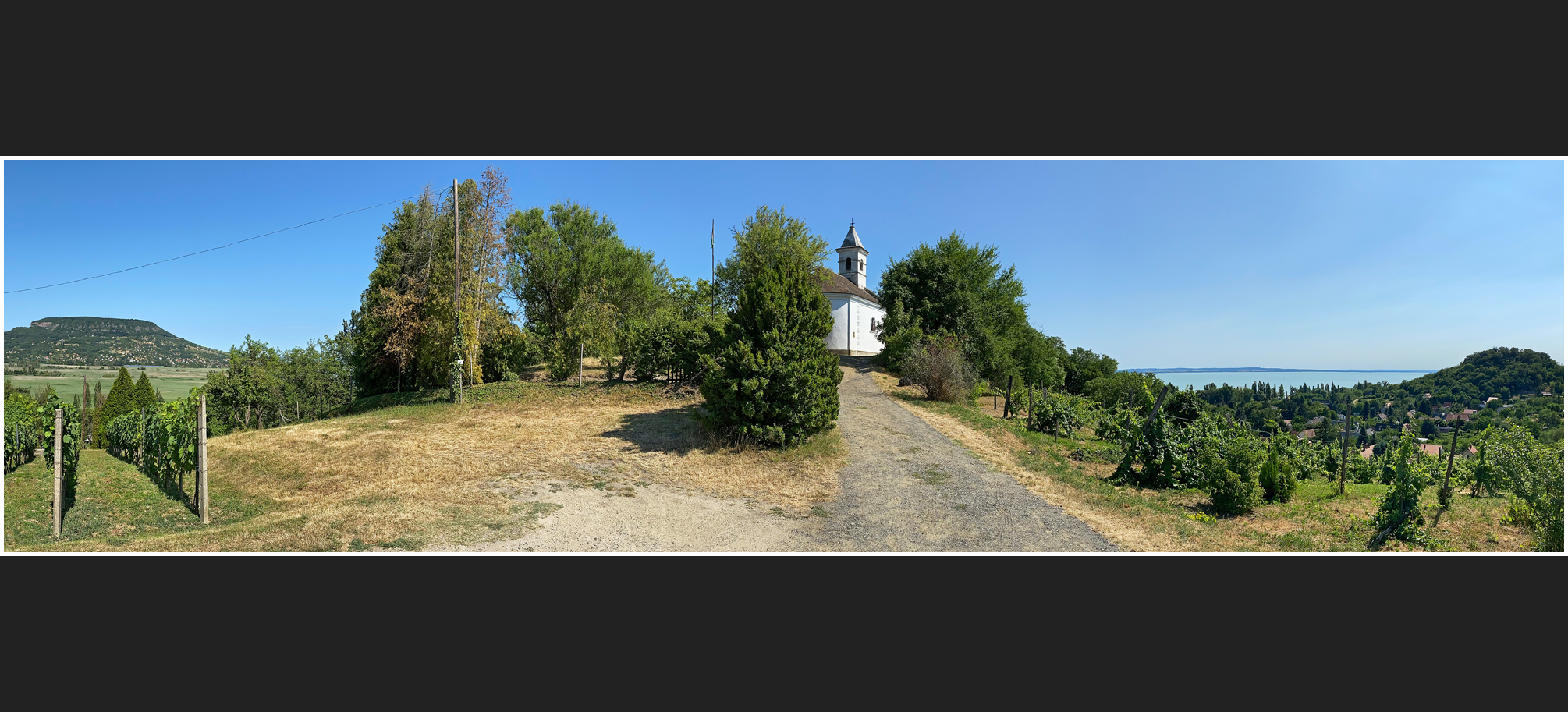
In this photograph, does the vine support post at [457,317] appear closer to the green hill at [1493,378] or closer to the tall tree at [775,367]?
the tall tree at [775,367]

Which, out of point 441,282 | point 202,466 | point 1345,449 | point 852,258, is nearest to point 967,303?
point 852,258

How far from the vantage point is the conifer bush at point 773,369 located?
35.3 ft

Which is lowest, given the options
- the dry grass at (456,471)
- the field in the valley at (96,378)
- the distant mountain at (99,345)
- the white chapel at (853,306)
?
the dry grass at (456,471)

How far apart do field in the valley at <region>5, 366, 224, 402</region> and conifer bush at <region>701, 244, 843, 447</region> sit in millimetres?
9645

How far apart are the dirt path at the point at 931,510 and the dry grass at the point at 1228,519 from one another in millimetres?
527

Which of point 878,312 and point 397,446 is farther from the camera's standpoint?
point 878,312

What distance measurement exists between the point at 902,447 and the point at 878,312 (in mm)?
29838

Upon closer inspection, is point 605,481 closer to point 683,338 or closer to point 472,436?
point 472,436

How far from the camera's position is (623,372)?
63.7ft

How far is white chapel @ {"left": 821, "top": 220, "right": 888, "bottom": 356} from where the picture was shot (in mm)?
35541

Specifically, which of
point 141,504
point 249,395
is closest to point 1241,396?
point 141,504

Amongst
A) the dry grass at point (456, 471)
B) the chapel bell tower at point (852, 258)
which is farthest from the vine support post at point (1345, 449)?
the chapel bell tower at point (852, 258)

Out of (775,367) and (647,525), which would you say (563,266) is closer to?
(775,367)

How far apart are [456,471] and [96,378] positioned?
8.85 metres
